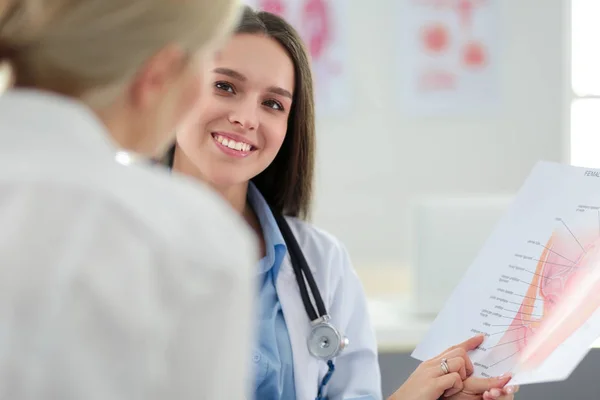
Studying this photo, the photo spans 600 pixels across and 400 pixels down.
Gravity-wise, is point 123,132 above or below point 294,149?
below

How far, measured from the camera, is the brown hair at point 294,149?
5.36ft

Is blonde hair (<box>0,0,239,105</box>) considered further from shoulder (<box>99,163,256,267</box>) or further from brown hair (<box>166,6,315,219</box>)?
brown hair (<box>166,6,315,219</box>)

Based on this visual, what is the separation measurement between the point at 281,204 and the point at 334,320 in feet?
0.91

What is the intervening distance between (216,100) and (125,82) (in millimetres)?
920

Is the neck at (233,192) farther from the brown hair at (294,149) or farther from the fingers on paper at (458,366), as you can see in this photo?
the fingers on paper at (458,366)

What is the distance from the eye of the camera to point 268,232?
1.61m

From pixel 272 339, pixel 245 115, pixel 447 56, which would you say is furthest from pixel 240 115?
pixel 447 56

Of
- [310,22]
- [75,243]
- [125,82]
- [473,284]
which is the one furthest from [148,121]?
[310,22]

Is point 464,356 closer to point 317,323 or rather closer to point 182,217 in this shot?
point 317,323

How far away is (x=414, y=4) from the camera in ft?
14.7

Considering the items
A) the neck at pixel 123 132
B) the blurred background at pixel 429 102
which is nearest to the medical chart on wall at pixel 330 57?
the blurred background at pixel 429 102

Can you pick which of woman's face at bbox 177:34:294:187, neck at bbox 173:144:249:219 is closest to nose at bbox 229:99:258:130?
woman's face at bbox 177:34:294:187

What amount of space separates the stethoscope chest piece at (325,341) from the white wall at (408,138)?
2972 mm

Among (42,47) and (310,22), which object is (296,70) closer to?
(42,47)
